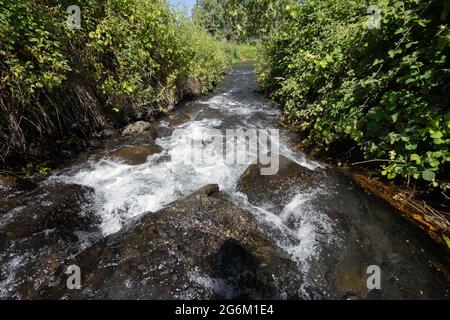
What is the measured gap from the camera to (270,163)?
4758 mm

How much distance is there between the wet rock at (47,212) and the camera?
3338 millimetres

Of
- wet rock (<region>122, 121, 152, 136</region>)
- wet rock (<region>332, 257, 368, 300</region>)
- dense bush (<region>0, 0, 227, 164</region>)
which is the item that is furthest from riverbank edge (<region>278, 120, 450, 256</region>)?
dense bush (<region>0, 0, 227, 164</region>)

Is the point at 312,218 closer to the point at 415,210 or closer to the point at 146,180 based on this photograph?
the point at 415,210

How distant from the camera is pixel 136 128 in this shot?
6.86 meters

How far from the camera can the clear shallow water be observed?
274 centimetres

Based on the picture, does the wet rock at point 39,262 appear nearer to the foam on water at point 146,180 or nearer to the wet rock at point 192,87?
the foam on water at point 146,180

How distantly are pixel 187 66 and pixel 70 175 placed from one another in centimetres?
653

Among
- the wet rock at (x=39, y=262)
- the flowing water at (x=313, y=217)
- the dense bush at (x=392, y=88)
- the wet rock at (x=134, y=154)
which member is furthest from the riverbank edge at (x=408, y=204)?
the wet rock at (x=39, y=262)

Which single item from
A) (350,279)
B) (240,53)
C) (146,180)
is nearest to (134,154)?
(146,180)

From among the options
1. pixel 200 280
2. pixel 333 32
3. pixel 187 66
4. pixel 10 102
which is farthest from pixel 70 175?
pixel 187 66

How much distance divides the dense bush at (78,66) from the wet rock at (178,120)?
554 mm

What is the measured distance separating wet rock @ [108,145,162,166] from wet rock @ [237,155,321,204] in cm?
224

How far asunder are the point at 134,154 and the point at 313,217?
3821 millimetres
